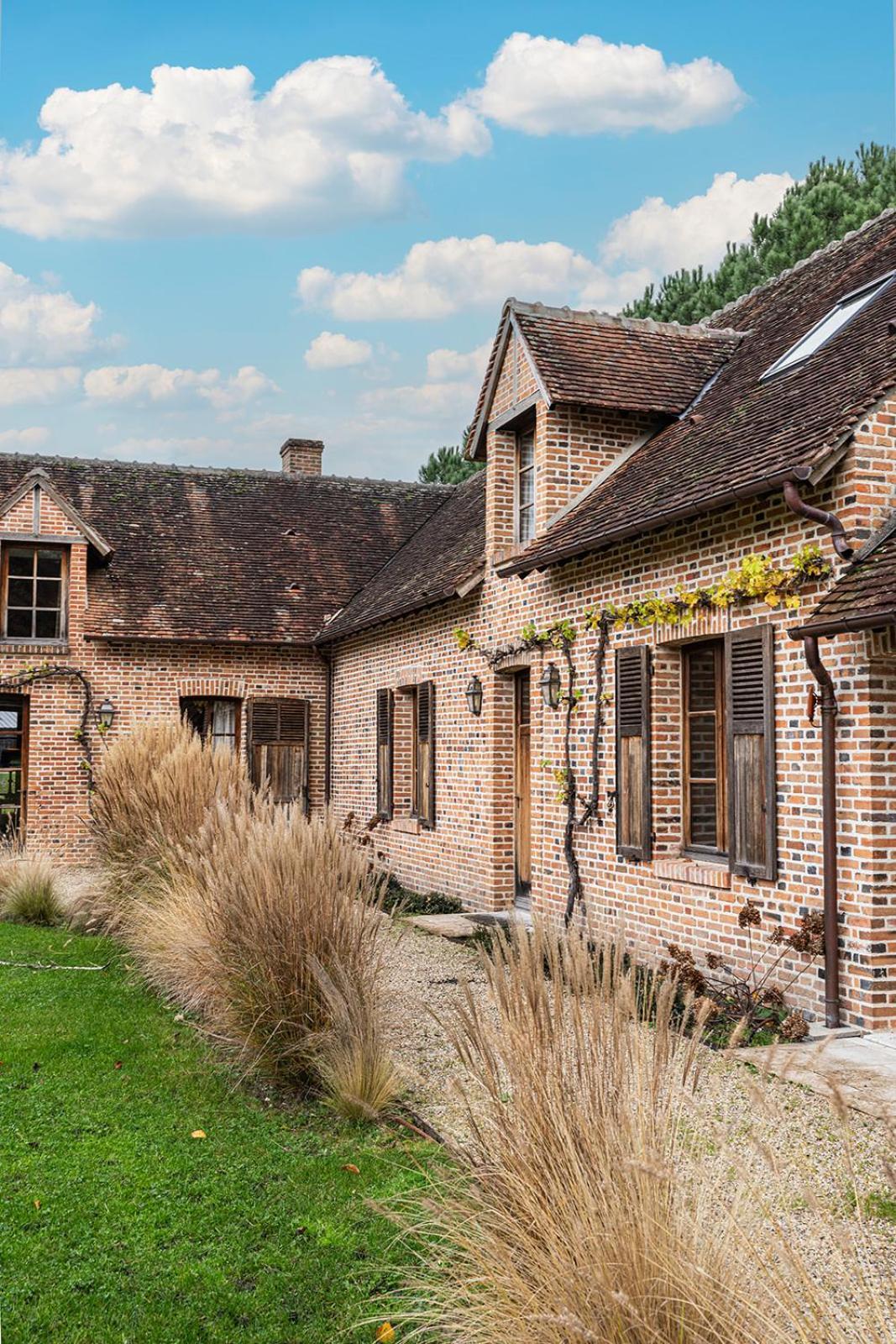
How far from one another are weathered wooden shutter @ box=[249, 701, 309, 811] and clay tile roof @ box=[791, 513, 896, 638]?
476 inches

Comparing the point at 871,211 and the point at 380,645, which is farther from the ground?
the point at 871,211

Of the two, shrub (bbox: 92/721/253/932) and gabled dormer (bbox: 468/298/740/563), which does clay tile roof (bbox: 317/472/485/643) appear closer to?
gabled dormer (bbox: 468/298/740/563)

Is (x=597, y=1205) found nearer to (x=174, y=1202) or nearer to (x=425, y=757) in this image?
(x=174, y=1202)

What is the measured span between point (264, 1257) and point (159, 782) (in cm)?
625

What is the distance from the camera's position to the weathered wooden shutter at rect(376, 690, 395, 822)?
15383 millimetres

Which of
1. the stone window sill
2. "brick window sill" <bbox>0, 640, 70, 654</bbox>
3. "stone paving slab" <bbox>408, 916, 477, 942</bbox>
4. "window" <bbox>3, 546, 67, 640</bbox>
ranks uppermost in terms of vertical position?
"window" <bbox>3, 546, 67, 640</bbox>

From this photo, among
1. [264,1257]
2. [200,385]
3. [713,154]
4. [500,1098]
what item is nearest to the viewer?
[500,1098]

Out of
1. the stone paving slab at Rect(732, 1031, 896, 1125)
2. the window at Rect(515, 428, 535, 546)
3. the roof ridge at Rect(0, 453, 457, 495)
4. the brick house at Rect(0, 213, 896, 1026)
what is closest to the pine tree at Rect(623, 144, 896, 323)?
the roof ridge at Rect(0, 453, 457, 495)

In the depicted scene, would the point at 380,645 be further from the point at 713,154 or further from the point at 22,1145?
the point at 22,1145

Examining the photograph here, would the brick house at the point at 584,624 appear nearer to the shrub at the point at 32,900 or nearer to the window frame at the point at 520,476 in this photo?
the window frame at the point at 520,476

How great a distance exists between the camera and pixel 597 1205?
262cm

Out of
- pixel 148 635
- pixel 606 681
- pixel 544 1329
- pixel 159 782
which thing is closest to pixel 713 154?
pixel 606 681

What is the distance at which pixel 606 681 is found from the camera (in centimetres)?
957

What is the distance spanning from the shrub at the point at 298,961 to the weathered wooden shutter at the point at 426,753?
7206 millimetres
